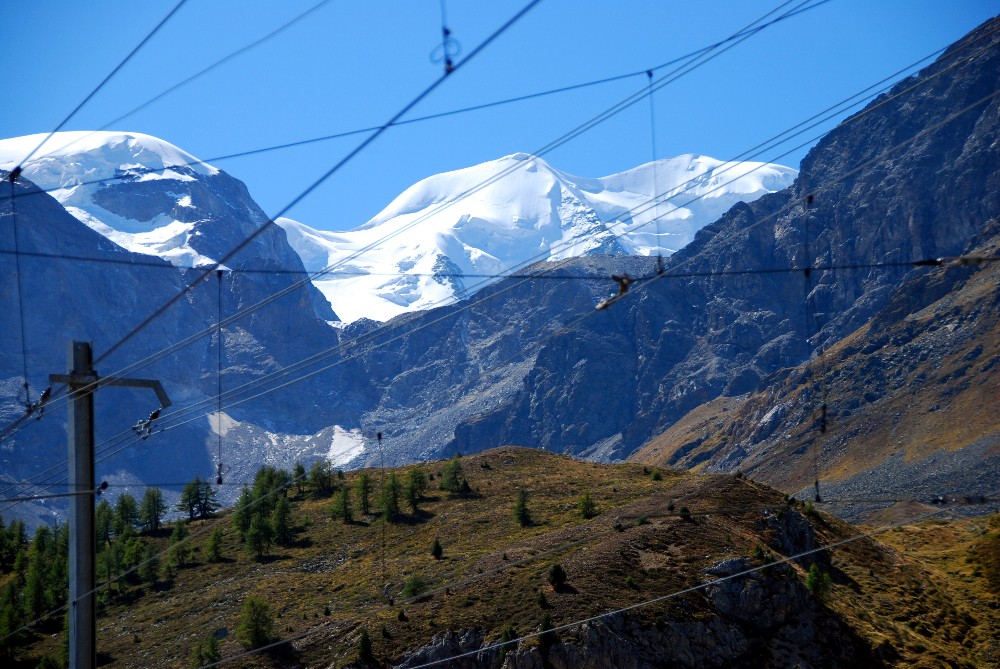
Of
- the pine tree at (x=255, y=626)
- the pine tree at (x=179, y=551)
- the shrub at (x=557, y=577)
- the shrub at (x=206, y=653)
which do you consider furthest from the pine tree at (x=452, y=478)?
the shrub at (x=557, y=577)

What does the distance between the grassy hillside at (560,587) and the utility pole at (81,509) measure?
50.6 metres

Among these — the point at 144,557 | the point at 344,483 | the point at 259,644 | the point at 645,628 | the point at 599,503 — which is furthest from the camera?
the point at 344,483

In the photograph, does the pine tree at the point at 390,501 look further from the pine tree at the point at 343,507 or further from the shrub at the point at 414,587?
the shrub at the point at 414,587

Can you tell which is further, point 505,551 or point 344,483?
point 344,483

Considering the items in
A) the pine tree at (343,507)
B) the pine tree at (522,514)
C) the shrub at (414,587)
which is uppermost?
the pine tree at (343,507)

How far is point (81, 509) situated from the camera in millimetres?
27719

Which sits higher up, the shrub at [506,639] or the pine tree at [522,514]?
the pine tree at [522,514]

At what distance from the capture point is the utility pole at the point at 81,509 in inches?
1061

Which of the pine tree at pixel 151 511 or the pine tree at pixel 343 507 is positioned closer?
the pine tree at pixel 343 507

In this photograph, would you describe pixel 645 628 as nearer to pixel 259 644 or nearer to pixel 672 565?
pixel 672 565

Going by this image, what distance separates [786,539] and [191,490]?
8292cm

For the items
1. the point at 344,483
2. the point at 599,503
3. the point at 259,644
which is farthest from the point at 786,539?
the point at 344,483

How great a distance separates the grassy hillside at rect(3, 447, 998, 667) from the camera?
8131 centimetres

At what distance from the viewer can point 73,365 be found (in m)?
28.5
